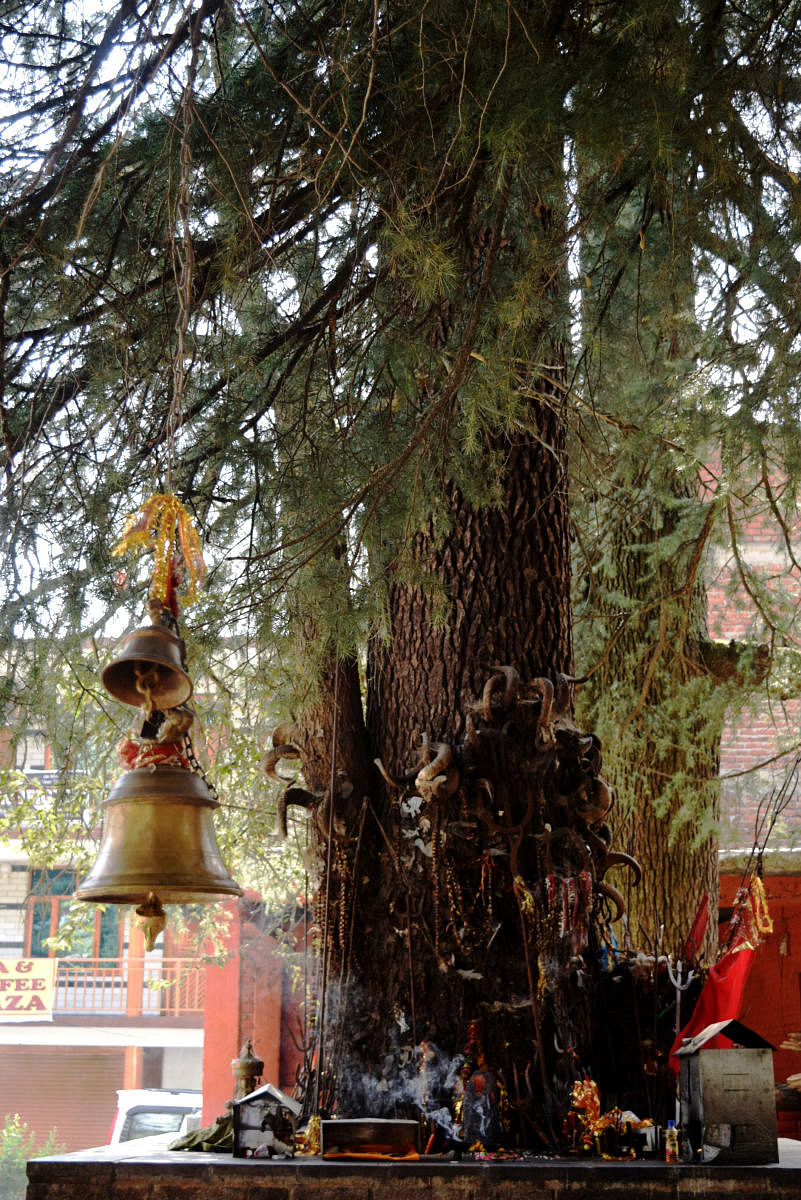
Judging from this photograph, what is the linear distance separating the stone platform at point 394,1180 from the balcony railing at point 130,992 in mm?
11815

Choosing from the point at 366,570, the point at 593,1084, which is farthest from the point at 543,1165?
the point at 366,570

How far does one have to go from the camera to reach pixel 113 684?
12.4 ft

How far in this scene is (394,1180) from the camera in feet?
16.8

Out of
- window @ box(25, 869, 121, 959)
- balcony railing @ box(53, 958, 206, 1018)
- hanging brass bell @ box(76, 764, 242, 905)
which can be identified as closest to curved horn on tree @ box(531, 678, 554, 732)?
hanging brass bell @ box(76, 764, 242, 905)

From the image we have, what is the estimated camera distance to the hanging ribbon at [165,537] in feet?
12.6

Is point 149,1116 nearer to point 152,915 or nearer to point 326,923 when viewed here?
point 326,923

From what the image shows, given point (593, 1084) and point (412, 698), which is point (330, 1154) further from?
point (412, 698)

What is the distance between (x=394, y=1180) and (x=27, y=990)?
1416 centimetres

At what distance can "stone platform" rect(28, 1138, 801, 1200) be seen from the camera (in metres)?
5.08

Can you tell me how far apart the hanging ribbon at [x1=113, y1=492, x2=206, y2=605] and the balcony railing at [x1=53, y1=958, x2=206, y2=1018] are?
13.8 meters

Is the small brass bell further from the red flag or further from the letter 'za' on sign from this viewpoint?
the letter 'za' on sign

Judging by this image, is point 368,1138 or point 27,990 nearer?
point 368,1138

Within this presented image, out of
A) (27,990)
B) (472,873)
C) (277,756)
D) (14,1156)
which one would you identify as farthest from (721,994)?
(14,1156)

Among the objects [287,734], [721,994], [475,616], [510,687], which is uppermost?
[475,616]
